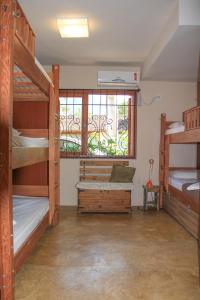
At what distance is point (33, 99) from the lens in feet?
11.8

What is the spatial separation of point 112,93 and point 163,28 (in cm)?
182

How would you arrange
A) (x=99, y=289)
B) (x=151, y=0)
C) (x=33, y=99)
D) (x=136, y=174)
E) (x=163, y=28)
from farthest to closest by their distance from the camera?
1. (x=136, y=174)
2. (x=33, y=99)
3. (x=163, y=28)
4. (x=151, y=0)
5. (x=99, y=289)

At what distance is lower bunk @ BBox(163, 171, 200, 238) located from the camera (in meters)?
3.16

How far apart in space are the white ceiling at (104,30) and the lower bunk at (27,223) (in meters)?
2.03

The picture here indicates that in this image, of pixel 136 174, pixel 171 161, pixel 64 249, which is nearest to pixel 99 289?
pixel 64 249

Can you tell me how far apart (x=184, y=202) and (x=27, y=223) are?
203 centimetres

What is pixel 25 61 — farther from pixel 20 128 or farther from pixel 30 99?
pixel 20 128

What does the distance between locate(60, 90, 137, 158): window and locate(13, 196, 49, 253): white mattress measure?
5.48 ft

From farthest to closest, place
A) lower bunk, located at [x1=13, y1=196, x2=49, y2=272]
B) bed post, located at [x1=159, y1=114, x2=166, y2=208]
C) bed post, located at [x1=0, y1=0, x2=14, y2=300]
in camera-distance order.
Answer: bed post, located at [x1=159, y1=114, x2=166, y2=208]
lower bunk, located at [x1=13, y1=196, x2=49, y2=272]
bed post, located at [x1=0, y1=0, x2=14, y2=300]

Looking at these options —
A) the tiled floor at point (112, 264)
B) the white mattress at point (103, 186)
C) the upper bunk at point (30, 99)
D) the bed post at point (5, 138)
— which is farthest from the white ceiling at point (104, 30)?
the tiled floor at point (112, 264)

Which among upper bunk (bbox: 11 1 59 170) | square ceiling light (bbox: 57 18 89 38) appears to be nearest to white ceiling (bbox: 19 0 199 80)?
square ceiling light (bbox: 57 18 89 38)

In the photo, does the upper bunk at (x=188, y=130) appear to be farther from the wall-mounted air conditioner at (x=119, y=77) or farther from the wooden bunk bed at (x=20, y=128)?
the wooden bunk bed at (x=20, y=128)

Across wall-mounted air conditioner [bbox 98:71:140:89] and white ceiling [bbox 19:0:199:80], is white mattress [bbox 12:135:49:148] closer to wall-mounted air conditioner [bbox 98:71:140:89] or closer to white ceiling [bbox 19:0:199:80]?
white ceiling [bbox 19:0:199:80]

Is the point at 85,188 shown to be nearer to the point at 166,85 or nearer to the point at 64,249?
the point at 64,249
